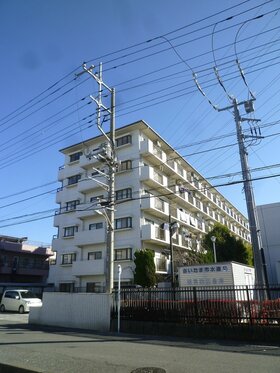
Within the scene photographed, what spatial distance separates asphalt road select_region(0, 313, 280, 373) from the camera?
6891 mm

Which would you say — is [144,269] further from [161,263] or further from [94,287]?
[94,287]

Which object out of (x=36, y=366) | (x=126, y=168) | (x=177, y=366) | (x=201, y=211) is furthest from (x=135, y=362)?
(x=201, y=211)

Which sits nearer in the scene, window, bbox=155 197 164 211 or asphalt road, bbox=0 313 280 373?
asphalt road, bbox=0 313 280 373

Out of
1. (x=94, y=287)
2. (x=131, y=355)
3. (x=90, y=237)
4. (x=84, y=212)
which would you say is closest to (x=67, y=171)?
(x=84, y=212)

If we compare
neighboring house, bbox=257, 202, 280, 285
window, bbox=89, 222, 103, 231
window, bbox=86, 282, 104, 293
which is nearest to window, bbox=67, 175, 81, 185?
window, bbox=89, 222, 103, 231

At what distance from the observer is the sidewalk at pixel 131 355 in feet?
22.6

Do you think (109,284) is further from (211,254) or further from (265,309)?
(211,254)

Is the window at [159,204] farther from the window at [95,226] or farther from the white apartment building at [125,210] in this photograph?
the window at [95,226]

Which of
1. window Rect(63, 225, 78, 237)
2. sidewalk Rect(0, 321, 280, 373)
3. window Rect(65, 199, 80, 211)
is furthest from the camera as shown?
window Rect(65, 199, 80, 211)

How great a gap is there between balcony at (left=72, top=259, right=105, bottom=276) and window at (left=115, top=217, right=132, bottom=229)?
11.9 feet

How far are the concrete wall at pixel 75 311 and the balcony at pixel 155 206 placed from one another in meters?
14.5

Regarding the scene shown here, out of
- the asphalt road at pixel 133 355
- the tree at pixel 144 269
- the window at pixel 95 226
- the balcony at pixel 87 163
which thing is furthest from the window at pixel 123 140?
the asphalt road at pixel 133 355

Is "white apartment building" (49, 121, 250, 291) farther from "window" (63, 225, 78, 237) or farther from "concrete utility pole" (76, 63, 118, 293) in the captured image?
"concrete utility pole" (76, 63, 118, 293)

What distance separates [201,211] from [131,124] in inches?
687
